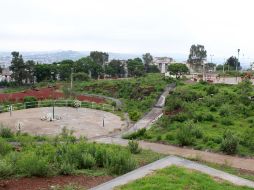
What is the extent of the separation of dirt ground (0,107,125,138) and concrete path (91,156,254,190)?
12.1 m

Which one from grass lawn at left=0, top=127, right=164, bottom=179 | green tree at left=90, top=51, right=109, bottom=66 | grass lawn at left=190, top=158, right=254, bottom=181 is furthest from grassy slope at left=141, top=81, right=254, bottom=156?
green tree at left=90, top=51, right=109, bottom=66

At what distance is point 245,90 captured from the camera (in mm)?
33656

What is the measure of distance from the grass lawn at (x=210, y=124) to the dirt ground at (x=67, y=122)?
167 inches

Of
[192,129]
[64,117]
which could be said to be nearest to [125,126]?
[64,117]

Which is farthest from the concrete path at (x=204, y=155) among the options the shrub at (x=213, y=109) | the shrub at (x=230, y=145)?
the shrub at (x=213, y=109)

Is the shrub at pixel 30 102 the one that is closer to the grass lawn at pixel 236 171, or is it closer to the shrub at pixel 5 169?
the grass lawn at pixel 236 171

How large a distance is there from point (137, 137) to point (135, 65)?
62454 millimetres

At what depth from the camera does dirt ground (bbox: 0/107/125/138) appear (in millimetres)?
26859

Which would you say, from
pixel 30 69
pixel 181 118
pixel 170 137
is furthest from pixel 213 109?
pixel 30 69

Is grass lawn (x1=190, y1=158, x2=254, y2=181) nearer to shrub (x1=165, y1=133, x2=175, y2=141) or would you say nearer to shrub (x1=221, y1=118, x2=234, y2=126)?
shrub (x1=165, y1=133, x2=175, y2=141)

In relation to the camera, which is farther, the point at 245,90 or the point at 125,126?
the point at 245,90

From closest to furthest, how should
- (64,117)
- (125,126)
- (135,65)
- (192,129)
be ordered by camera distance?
(192,129) < (125,126) < (64,117) < (135,65)

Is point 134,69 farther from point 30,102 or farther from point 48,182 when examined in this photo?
point 48,182

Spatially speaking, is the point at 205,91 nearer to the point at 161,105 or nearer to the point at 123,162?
the point at 161,105
